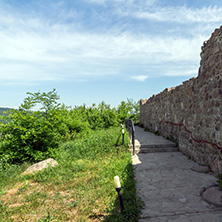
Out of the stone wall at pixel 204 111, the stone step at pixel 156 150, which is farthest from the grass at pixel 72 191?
the stone wall at pixel 204 111

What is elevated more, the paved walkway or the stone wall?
the stone wall

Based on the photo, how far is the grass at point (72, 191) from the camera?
3.35 meters

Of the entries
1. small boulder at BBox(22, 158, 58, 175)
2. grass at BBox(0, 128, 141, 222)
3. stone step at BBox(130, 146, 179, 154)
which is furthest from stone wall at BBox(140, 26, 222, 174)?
small boulder at BBox(22, 158, 58, 175)

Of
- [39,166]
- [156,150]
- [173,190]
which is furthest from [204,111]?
[39,166]

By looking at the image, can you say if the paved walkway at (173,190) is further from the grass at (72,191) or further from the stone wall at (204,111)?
the stone wall at (204,111)

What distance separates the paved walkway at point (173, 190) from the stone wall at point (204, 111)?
0.46 meters

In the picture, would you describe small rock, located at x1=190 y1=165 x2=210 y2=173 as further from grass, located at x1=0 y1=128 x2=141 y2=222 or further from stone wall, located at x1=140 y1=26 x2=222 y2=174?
grass, located at x1=0 y1=128 x2=141 y2=222

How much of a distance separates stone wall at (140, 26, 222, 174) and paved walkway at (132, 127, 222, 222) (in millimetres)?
461

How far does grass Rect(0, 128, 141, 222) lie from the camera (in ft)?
11.0

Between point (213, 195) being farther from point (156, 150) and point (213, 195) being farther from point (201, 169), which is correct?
point (156, 150)

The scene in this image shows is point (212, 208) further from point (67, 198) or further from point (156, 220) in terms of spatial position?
point (67, 198)

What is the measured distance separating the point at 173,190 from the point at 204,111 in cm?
241

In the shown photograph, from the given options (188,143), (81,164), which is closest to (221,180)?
(188,143)

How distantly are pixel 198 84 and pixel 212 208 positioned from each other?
3.63 meters
